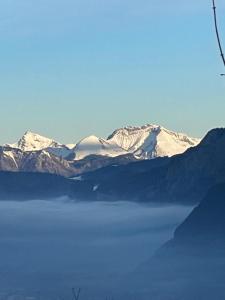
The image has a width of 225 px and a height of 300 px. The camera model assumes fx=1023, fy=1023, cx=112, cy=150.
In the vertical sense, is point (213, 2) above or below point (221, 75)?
above
